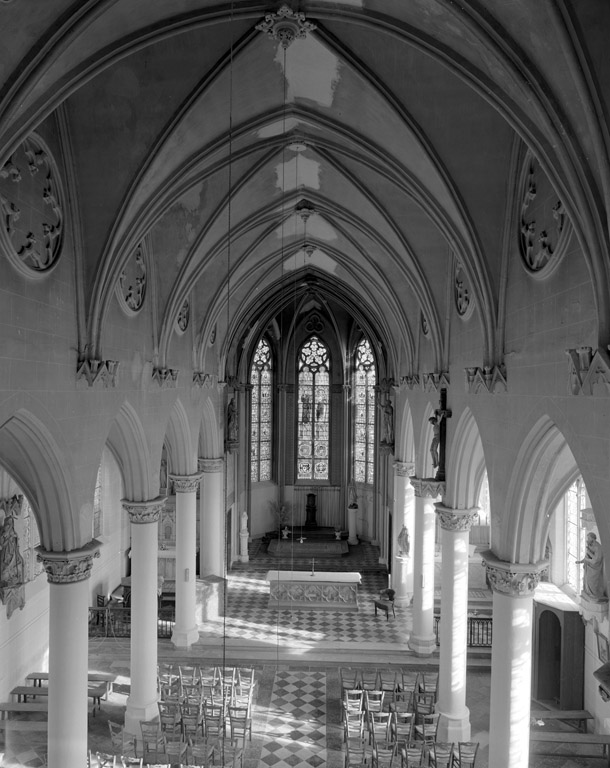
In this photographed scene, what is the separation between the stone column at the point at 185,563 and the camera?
67.1 feet

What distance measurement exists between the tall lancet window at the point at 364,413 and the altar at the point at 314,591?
36.0ft

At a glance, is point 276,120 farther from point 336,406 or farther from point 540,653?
point 336,406

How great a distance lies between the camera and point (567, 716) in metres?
15.6

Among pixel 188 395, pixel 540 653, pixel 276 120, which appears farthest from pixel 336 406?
pixel 276 120

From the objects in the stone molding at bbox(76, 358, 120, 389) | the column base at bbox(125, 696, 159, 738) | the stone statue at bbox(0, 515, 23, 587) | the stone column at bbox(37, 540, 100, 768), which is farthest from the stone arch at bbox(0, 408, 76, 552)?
the column base at bbox(125, 696, 159, 738)

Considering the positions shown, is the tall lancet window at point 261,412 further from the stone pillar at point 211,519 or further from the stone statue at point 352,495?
the stone pillar at point 211,519

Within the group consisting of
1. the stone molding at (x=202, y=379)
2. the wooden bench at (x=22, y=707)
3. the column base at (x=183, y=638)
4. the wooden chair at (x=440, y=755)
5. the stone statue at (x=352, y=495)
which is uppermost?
the stone molding at (x=202, y=379)

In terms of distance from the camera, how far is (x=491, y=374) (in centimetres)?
1158

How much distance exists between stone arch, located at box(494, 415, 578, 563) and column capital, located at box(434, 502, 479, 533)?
11.0 feet

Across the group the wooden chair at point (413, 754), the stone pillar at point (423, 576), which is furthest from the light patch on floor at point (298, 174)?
the wooden chair at point (413, 754)

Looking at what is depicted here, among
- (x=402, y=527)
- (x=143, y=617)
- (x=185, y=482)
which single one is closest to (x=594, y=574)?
(x=143, y=617)

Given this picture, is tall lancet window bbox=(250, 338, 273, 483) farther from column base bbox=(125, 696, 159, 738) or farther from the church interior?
column base bbox=(125, 696, 159, 738)

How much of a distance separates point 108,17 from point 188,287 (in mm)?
8435

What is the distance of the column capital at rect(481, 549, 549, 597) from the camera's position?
36.7 ft
